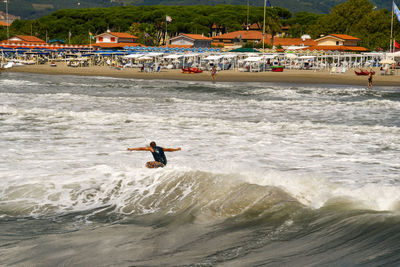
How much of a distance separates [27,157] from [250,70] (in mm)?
→ 41295

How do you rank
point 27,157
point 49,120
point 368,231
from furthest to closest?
point 49,120 < point 27,157 < point 368,231

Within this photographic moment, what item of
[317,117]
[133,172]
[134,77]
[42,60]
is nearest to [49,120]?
[133,172]

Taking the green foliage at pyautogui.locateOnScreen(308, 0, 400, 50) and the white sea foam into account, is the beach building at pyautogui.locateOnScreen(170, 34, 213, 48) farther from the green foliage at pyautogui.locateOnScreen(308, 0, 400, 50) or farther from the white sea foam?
the white sea foam

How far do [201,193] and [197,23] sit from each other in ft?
443

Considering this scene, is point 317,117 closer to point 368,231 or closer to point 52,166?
point 52,166

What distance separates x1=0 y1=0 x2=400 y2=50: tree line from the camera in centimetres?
9531

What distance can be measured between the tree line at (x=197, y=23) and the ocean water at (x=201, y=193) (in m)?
Answer: 69.9

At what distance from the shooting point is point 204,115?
21.0 metres

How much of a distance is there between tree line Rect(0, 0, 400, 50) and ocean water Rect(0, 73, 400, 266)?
2752 inches

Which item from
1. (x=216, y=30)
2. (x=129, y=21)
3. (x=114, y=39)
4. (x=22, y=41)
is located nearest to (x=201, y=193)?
(x=22, y=41)

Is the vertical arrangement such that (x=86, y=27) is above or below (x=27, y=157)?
above

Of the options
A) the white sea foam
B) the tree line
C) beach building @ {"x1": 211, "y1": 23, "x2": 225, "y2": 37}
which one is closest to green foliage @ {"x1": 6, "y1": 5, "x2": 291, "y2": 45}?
the tree line

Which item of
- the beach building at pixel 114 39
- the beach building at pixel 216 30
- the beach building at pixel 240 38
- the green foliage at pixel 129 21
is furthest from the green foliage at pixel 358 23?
the beach building at pixel 216 30

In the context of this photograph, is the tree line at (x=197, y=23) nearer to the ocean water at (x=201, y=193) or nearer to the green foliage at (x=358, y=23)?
the green foliage at (x=358, y=23)
